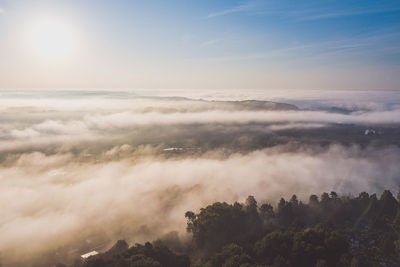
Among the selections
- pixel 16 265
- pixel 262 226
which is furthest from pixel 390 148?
pixel 16 265

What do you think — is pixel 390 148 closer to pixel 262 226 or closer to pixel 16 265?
pixel 262 226

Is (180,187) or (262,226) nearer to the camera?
(262,226)

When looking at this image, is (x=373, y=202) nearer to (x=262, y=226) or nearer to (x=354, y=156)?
(x=262, y=226)

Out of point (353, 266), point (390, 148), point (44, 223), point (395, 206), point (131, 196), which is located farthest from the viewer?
point (390, 148)

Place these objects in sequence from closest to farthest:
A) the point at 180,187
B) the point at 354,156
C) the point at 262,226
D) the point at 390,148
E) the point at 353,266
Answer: the point at 353,266, the point at 262,226, the point at 180,187, the point at 354,156, the point at 390,148

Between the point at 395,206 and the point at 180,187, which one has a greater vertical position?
the point at 395,206

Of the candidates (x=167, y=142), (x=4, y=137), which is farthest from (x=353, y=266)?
(x=4, y=137)
